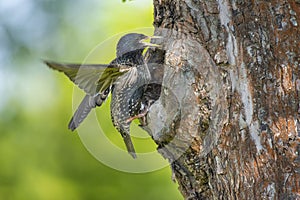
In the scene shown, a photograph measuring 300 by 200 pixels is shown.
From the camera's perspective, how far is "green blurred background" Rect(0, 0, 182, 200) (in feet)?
29.0

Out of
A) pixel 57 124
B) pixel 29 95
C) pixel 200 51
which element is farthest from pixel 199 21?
pixel 29 95

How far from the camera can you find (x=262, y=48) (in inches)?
132

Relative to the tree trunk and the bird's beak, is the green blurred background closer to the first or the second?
the bird's beak

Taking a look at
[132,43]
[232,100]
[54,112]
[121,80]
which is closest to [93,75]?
[121,80]

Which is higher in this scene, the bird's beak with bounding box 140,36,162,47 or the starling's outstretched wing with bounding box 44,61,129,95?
the bird's beak with bounding box 140,36,162,47

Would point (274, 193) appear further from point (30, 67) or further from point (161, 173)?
point (30, 67)

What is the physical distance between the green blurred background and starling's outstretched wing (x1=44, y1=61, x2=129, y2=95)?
9.56ft

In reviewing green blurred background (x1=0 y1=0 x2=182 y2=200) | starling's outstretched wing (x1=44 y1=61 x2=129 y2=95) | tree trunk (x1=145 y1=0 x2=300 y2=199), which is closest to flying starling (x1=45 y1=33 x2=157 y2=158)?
starling's outstretched wing (x1=44 y1=61 x2=129 y2=95)

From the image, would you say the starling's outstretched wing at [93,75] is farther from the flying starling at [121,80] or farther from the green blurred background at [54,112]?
the green blurred background at [54,112]

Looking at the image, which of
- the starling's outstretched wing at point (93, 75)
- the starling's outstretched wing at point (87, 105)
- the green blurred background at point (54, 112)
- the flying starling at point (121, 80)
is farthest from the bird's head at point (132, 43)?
the green blurred background at point (54, 112)

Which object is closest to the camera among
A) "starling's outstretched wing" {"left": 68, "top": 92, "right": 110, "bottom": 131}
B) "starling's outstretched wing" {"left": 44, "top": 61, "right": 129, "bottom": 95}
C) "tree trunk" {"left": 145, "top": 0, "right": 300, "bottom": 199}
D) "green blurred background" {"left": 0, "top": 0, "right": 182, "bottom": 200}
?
"tree trunk" {"left": 145, "top": 0, "right": 300, "bottom": 199}

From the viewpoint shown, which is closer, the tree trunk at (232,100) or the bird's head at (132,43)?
the tree trunk at (232,100)

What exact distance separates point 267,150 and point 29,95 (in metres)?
7.37

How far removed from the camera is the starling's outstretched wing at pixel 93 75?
386 centimetres
